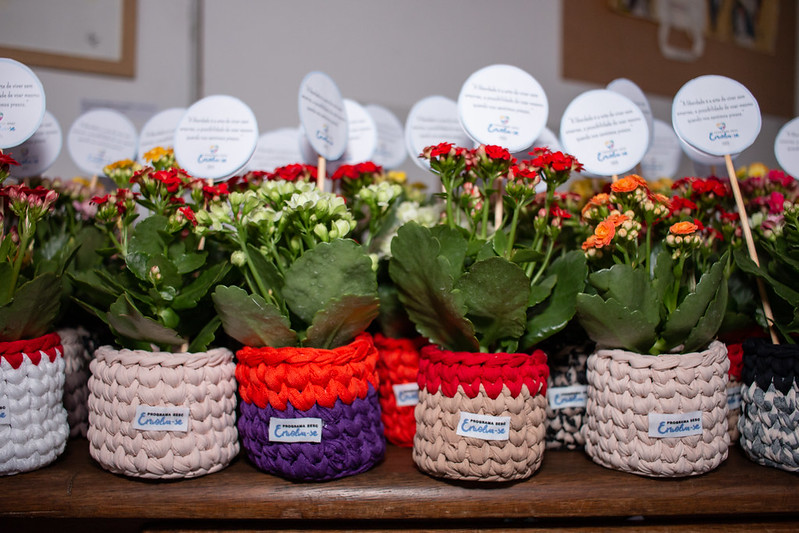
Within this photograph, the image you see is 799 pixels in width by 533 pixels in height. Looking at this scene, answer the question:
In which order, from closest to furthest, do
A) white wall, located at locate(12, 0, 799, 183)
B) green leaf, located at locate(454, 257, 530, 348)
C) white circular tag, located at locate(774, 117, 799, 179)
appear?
green leaf, located at locate(454, 257, 530, 348)
white circular tag, located at locate(774, 117, 799, 179)
white wall, located at locate(12, 0, 799, 183)

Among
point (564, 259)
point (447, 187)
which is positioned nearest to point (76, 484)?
point (447, 187)

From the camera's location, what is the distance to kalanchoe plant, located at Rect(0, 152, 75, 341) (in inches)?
31.7

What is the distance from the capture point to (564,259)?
0.90 metres

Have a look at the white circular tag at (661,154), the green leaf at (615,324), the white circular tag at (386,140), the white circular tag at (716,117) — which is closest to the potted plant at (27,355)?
the white circular tag at (386,140)

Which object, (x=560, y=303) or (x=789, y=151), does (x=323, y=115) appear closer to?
(x=560, y=303)

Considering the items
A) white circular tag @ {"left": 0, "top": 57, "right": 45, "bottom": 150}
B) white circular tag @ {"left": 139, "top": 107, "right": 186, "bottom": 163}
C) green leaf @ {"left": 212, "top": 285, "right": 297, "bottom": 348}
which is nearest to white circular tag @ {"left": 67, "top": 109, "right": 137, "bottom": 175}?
white circular tag @ {"left": 139, "top": 107, "right": 186, "bottom": 163}

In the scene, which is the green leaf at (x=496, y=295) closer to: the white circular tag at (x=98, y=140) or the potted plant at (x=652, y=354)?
the potted plant at (x=652, y=354)

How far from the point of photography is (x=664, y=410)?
2.65 ft

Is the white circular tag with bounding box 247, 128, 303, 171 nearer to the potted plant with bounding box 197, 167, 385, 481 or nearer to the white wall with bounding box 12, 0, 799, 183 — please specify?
the potted plant with bounding box 197, 167, 385, 481

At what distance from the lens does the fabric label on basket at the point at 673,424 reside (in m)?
0.81

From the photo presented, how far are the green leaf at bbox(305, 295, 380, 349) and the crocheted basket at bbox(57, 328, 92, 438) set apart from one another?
0.43 m

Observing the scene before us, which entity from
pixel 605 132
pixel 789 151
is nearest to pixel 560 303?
pixel 605 132

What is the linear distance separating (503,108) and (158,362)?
683mm

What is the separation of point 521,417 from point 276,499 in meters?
0.37
